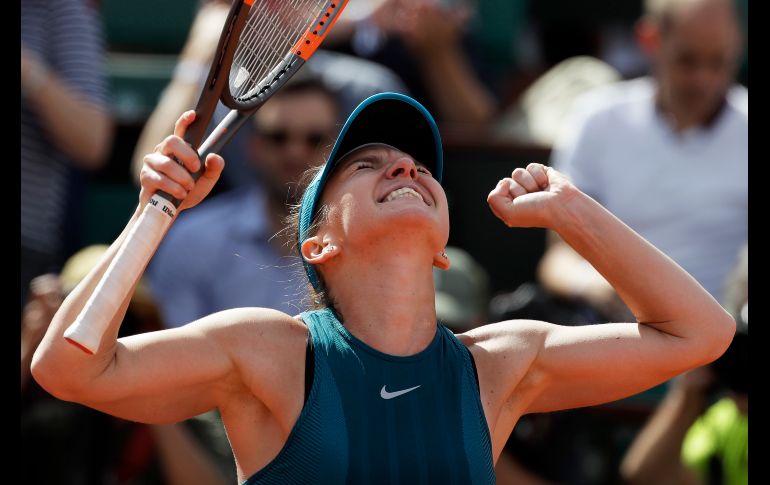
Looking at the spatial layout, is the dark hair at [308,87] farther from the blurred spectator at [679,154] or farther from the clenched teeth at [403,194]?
the clenched teeth at [403,194]

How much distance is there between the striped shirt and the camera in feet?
15.3

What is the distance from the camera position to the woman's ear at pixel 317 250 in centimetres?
291

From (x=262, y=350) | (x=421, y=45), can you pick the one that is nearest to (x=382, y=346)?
(x=262, y=350)

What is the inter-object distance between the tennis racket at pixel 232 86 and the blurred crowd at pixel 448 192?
87 centimetres

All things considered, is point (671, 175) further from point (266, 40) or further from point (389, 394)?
Answer: point (389, 394)

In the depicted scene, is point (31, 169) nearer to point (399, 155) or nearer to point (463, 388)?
point (399, 155)

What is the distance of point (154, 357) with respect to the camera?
266cm

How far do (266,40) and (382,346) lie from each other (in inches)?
31.6

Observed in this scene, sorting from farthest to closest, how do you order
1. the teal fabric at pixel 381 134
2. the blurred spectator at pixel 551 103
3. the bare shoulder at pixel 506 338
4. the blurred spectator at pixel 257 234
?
the blurred spectator at pixel 551 103 < the blurred spectator at pixel 257 234 < the teal fabric at pixel 381 134 < the bare shoulder at pixel 506 338

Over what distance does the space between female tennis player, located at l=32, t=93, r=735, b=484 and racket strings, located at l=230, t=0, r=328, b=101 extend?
23cm

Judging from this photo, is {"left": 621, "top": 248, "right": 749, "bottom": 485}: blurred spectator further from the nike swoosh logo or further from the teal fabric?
the nike swoosh logo

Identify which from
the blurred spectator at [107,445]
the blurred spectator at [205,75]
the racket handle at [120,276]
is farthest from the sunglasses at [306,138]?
the racket handle at [120,276]
